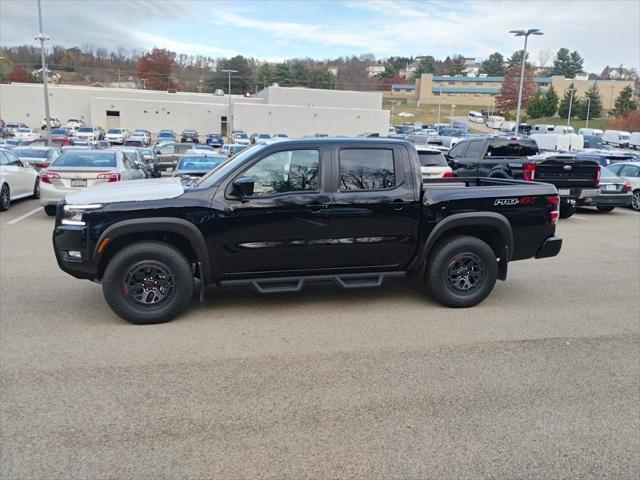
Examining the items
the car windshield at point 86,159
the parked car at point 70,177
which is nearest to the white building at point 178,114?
the car windshield at point 86,159

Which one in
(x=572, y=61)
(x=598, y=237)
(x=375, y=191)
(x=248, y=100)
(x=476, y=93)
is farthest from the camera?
(x=572, y=61)

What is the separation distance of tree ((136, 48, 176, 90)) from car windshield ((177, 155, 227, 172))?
115m

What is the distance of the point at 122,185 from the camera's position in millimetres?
6078

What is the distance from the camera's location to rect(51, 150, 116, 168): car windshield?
1252 cm

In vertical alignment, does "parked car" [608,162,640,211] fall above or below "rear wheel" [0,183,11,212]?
above

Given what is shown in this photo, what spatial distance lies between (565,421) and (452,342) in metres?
1.55

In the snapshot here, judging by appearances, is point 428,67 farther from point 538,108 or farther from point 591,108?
point 591,108

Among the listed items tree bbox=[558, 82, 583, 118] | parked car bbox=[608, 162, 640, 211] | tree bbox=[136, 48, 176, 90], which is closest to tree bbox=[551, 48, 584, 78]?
tree bbox=[558, 82, 583, 118]

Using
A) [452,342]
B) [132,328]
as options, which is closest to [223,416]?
[132,328]

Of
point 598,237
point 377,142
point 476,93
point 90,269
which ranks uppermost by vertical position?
point 476,93

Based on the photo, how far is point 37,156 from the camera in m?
18.0

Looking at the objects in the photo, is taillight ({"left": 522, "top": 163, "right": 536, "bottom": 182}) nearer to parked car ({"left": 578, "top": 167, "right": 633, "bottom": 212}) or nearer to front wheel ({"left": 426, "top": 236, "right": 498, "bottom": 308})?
parked car ({"left": 578, "top": 167, "right": 633, "bottom": 212})

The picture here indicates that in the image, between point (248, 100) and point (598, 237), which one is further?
point (248, 100)

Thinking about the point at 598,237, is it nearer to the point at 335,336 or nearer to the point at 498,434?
the point at 335,336
